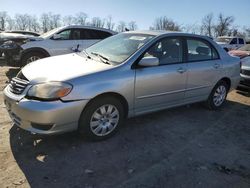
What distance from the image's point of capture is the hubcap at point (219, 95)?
663cm

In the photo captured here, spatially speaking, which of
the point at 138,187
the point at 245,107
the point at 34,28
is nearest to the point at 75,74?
the point at 138,187

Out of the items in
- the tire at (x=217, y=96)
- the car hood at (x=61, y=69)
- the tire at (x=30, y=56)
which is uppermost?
the car hood at (x=61, y=69)

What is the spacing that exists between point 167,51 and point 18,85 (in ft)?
8.50

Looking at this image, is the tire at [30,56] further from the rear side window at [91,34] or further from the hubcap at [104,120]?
the hubcap at [104,120]

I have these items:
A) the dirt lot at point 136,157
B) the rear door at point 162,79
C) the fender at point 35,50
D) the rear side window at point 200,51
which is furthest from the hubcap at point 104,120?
the fender at point 35,50

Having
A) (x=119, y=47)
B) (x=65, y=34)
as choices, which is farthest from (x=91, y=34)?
(x=119, y=47)

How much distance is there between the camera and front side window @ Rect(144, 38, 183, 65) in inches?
205

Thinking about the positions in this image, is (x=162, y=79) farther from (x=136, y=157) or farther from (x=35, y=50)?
(x=35, y=50)

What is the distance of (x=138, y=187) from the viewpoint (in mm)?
3465

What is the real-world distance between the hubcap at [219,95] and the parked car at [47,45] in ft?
15.7

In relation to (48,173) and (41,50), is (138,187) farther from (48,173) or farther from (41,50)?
(41,50)

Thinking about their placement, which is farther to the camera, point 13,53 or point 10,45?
point 10,45

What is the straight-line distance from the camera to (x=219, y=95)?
6.72m

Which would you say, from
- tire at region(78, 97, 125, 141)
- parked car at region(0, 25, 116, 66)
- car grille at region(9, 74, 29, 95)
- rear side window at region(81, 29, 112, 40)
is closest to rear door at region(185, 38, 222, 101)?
tire at region(78, 97, 125, 141)
